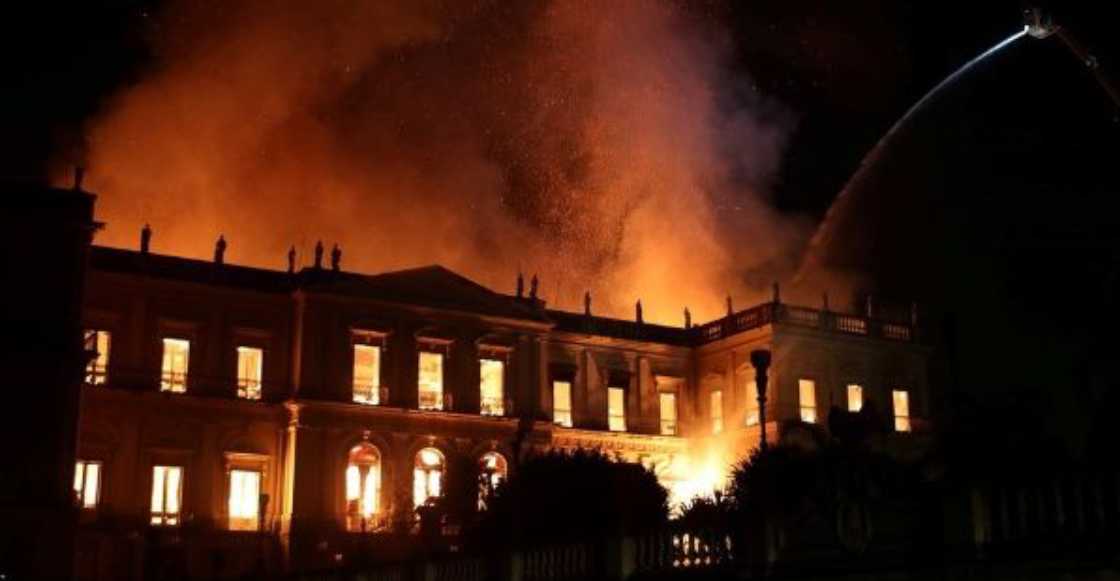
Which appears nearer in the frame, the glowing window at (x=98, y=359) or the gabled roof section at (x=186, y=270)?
the glowing window at (x=98, y=359)

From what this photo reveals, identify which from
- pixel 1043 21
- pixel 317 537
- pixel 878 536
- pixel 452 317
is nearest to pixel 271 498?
pixel 317 537

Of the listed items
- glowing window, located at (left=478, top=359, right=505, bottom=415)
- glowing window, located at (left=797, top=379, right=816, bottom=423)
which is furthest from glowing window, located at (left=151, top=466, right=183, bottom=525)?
glowing window, located at (left=797, top=379, right=816, bottom=423)

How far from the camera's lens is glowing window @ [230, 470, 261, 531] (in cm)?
4203

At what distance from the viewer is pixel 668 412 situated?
52.2 m

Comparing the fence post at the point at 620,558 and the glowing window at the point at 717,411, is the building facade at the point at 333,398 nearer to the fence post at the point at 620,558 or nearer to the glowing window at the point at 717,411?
the glowing window at the point at 717,411

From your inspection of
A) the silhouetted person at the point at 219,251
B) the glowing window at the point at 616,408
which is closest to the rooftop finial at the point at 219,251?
the silhouetted person at the point at 219,251

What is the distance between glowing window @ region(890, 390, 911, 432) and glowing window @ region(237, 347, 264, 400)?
25.0m

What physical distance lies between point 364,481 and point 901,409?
22.3m

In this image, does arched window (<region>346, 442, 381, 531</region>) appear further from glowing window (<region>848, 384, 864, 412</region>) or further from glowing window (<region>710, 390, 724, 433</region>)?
glowing window (<region>848, 384, 864, 412</region>)

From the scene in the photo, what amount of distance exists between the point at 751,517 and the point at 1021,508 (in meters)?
3.26

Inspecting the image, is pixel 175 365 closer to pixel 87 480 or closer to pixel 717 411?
pixel 87 480

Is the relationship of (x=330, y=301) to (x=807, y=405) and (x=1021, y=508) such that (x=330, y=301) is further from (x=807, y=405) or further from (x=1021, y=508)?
(x=1021, y=508)

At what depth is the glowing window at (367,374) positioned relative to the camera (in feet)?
146

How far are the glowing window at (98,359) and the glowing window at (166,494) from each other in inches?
133
